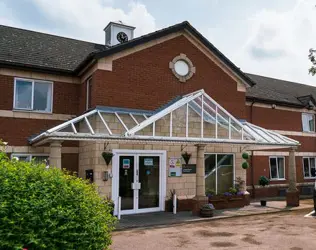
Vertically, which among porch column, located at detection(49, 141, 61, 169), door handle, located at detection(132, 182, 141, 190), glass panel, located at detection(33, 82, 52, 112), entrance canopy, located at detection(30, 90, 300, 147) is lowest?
door handle, located at detection(132, 182, 141, 190)

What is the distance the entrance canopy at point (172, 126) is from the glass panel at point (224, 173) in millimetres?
2036

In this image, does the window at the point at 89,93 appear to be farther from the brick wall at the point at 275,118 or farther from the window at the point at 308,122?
the window at the point at 308,122

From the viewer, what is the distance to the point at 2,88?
13516 millimetres

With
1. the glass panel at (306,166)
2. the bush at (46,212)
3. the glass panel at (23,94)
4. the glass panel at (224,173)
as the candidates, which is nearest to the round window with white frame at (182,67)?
the glass panel at (224,173)

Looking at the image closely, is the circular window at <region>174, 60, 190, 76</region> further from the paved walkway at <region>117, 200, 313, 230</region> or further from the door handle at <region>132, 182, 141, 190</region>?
the paved walkway at <region>117, 200, 313, 230</region>

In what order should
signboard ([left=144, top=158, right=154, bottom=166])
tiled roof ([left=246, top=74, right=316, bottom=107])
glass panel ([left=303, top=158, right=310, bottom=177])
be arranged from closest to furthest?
signboard ([left=144, top=158, right=154, bottom=166]) → tiled roof ([left=246, top=74, right=316, bottom=107]) → glass panel ([left=303, top=158, right=310, bottom=177])

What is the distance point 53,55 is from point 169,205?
8763 millimetres

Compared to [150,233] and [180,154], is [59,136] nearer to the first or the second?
[150,233]

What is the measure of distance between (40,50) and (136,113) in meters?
5.89

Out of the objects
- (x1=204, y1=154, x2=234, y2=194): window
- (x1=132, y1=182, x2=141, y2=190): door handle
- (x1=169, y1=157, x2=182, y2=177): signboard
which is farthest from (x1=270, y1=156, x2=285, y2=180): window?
(x1=132, y1=182, x2=141, y2=190): door handle

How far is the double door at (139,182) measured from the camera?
43.3ft

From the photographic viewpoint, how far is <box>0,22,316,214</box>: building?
42.2 feet

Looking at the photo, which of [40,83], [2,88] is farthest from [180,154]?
[2,88]

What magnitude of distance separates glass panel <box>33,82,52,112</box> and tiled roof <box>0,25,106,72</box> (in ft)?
2.80
